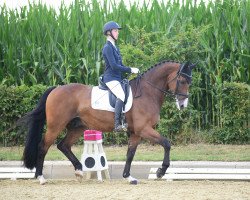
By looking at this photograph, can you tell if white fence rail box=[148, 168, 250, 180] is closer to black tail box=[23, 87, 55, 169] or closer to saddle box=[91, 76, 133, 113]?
saddle box=[91, 76, 133, 113]

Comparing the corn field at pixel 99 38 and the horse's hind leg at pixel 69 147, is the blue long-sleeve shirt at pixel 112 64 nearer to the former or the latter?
the horse's hind leg at pixel 69 147

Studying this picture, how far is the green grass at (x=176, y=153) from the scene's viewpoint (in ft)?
45.6

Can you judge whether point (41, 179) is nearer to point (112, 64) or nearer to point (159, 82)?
point (112, 64)

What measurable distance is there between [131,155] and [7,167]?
2698mm

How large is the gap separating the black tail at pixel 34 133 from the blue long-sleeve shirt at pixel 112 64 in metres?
1.29

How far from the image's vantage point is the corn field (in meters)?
17.0

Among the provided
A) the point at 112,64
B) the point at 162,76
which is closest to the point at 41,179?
the point at 112,64

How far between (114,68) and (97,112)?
0.86 meters

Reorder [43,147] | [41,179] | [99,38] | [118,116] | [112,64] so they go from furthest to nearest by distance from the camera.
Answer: [99,38] < [43,147] < [41,179] < [118,116] < [112,64]

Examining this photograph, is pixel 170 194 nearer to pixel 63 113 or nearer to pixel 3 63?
pixel 63 113

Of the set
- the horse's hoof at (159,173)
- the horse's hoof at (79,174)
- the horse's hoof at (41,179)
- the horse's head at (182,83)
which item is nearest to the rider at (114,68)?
the horse's head at (182,83)

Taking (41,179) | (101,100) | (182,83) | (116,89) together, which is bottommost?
(41,179)

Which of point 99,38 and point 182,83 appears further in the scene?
point 99,38

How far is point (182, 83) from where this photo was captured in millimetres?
11609
